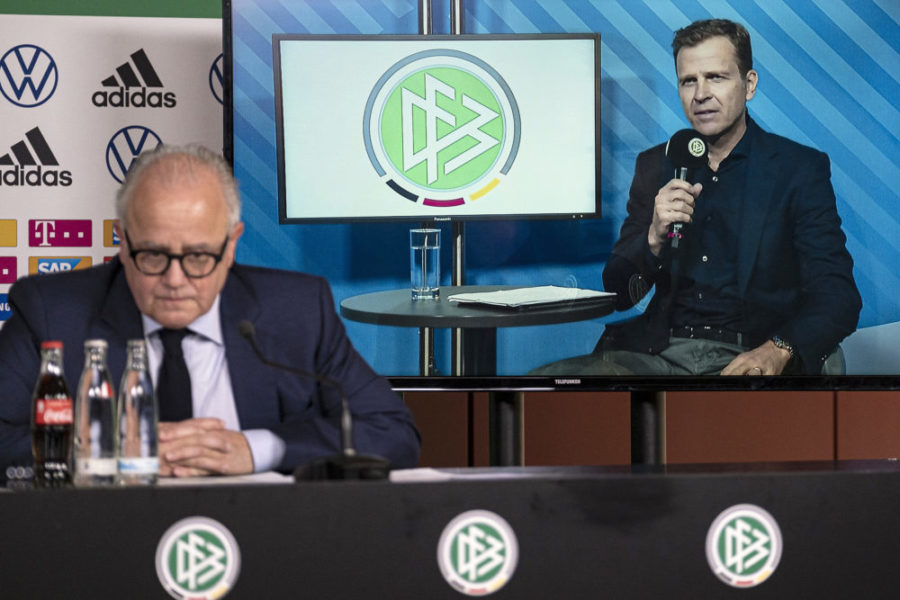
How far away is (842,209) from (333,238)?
1.58 metres

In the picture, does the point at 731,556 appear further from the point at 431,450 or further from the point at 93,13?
the point at 93,13

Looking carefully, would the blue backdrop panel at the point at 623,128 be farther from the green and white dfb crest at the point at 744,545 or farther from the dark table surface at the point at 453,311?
the green and white dfb crest at the point at 744,545

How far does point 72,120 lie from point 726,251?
221 cm

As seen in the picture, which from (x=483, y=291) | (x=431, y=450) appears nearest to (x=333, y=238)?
(x=483, y=291)

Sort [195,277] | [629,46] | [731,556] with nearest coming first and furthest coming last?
[731,556], [195,277], [629,46]

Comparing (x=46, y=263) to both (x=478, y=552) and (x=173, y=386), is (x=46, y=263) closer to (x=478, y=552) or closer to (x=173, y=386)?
(x=173, y=386)

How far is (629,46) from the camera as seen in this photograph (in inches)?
121

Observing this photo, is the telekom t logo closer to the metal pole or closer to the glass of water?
A: the glass of water

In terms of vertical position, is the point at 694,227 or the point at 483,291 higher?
the point at 694,227

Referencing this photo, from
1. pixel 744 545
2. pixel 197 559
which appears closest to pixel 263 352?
pixel 197 559

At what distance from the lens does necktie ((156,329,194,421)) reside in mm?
1800

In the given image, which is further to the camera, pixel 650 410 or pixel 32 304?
pixel 650 410

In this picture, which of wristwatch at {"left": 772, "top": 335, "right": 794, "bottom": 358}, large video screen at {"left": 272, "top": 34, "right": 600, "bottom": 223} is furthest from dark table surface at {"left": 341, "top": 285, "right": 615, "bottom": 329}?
wristwatch at {"left": 772, "top": 335, "right": 794, "bottom": 358}

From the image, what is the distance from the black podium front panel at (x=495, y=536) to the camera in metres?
1.14
